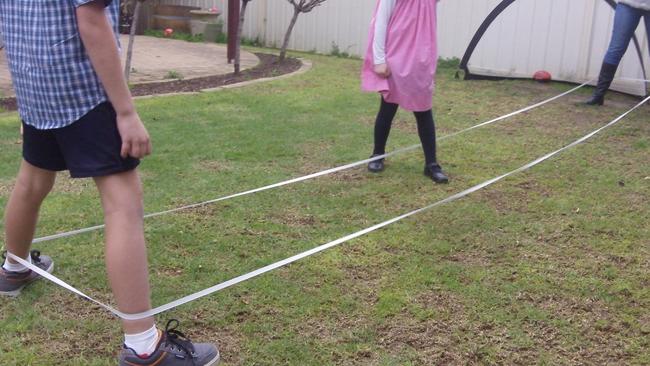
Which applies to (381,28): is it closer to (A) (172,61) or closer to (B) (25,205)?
(B) (25,205)

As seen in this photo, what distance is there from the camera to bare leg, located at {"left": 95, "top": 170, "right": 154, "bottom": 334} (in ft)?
7.96

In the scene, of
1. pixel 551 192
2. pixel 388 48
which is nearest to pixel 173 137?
pixel 388 48

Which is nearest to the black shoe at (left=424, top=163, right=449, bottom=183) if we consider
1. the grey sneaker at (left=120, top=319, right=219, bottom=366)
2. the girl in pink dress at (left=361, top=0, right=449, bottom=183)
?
the girl in pink dress at (left=361, top=0, right=449, bottom=183)

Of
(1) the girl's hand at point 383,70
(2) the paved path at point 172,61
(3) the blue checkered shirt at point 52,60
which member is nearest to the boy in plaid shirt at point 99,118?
(3) the blue checkered shirt at point 52,60

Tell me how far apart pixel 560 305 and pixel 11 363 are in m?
2.14

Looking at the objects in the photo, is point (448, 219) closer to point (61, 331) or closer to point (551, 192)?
point (551, 192)

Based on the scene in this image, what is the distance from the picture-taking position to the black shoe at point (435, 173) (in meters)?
4.72

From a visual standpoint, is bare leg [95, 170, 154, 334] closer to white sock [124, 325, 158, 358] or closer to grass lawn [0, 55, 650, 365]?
white sock [124, 325, 158, 358]

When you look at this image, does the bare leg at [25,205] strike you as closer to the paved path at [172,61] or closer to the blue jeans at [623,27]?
the paved path at [172,61]

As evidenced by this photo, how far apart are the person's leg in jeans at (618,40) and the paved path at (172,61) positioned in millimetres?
4395

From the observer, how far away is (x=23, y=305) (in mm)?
2959

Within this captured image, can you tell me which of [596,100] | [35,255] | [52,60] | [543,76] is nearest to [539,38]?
Answer: [543,76]

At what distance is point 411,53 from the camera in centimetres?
461

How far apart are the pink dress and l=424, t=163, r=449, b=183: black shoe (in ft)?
1.24
